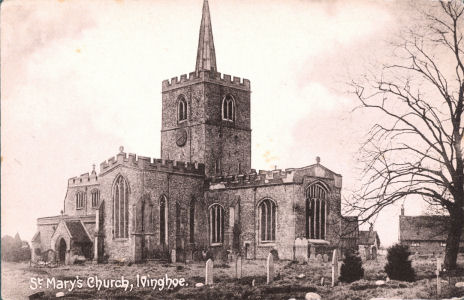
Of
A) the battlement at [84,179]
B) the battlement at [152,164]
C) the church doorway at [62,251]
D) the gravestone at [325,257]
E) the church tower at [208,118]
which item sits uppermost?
the church tower at [208,118]

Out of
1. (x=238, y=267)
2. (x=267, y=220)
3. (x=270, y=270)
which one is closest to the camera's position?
(x=270, y=270)

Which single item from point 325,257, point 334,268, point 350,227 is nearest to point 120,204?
point 325,257

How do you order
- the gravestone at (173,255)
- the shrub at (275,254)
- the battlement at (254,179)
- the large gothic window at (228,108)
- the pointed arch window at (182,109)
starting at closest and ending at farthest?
the gravestone at (173,255)
the shrub at (275,254)
the battlement at (254,179)
the large gothic window at (228,108)
the pointed arch window at (182,109)

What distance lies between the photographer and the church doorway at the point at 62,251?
1160 cm

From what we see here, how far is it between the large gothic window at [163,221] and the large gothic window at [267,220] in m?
1.88

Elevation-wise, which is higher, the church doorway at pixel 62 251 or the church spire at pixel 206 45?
the church spire at pixel 206 45

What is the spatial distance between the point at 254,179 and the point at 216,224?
1426 millimetres

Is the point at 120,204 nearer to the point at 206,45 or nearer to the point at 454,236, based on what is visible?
the point at 206,45

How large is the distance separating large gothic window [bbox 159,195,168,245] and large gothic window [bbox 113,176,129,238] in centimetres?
66

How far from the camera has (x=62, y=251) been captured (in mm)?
11711

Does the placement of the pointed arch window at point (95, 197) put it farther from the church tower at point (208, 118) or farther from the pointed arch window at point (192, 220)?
the pointed arch window at point (192, 220)

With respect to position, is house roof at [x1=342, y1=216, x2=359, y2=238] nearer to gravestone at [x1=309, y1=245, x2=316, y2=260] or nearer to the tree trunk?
gravestone at [x1=309, y1=245, x2=316, y2=260]

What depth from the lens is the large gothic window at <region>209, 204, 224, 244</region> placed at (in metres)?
13.1

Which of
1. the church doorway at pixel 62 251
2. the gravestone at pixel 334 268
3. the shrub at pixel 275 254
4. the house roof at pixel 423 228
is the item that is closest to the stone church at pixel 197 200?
the church doorway at pixel 62 251
